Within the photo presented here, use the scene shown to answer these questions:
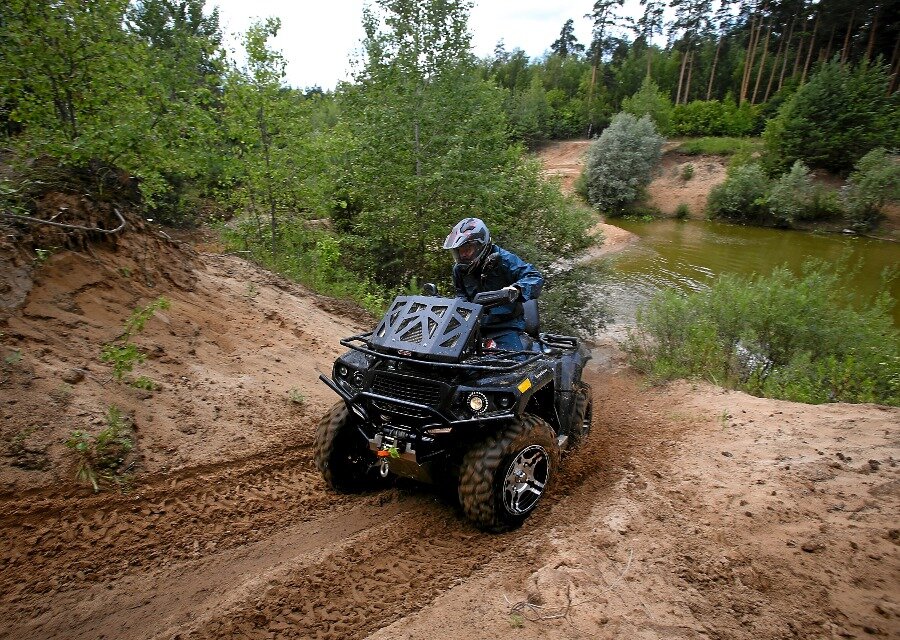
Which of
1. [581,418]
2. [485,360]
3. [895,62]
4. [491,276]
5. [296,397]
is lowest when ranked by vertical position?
[296,397]

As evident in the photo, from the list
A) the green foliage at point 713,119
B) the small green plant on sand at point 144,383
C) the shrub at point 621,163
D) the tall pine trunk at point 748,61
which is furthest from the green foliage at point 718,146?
the small green plant on sand at point 144,383

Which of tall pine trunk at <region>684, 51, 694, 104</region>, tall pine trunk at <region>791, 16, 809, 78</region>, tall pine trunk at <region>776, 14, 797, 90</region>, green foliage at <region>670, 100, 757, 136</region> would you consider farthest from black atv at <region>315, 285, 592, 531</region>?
tall pine trunk at <region>684, 51, 694, 104</region>

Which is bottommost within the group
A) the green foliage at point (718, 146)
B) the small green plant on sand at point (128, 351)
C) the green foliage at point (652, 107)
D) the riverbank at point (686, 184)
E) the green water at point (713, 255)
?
the green water at point (713, 255)

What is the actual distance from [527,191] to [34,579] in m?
12.9

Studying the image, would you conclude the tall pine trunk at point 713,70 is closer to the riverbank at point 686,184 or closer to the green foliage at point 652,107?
the green foliage at point 652,107

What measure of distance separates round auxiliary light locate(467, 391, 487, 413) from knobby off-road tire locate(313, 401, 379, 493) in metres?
1.09

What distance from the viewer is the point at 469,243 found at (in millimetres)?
5230

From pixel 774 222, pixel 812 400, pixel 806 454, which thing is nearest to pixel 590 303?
pixel 812 400

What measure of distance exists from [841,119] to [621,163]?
552 inches

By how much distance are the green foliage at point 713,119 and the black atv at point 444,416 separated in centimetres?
5145

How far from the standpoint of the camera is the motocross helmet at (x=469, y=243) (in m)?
5.20

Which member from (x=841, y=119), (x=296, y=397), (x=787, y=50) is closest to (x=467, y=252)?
(x=296, y=397)

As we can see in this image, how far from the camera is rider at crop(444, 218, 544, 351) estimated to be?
5203mm

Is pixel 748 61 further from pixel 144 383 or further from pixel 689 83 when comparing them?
pixel 144 383
